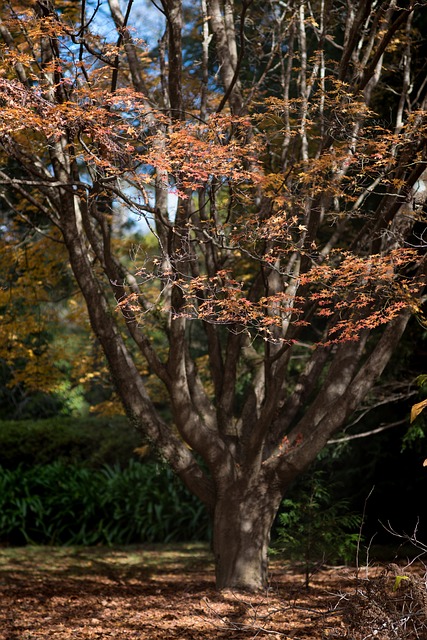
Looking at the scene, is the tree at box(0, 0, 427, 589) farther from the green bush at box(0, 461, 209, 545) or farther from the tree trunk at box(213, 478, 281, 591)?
the green bush at box(0, 461, 209, 545)

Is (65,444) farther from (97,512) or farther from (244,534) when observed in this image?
(244,534)

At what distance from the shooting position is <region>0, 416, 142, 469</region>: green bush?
11078 millimetres

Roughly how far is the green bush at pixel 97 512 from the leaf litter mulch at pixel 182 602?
83cm

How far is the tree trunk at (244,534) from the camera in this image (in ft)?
19.1

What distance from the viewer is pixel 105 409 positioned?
9.03m

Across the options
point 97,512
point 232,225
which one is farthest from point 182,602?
point 97,512

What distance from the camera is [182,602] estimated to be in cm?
579

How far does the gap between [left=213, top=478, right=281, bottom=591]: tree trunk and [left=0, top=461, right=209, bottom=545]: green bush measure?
138 inches

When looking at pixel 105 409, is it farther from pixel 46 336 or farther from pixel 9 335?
pixel 46 336

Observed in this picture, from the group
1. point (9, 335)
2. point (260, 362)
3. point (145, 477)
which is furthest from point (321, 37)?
point (145, 477)

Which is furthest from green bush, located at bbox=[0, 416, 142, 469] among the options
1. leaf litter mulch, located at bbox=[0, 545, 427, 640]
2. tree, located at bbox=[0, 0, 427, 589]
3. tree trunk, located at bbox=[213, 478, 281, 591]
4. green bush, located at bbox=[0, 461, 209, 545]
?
tree trunk, located at bbox=[213, 478, 281, 591]

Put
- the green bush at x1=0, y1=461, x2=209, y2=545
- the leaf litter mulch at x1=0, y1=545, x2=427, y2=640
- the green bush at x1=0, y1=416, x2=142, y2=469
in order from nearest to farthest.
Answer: the leaf litter mulch at x1=0, y1=545, x2=427, y2=640
the green bush at x1=0, y1=461, x2=209, y2=545
the green bush at x1=0, y1=416, x2=142, y2=469

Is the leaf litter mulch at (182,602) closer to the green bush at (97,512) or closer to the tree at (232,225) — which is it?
the tree at (232,225)

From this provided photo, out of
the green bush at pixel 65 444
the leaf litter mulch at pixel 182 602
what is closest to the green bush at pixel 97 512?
the leaf litter mulch at pixel 182 602
